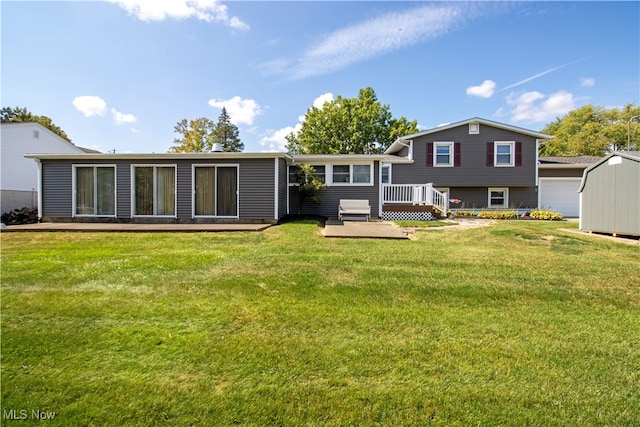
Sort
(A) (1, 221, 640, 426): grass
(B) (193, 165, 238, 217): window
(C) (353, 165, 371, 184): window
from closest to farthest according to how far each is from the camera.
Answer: (A) (1, 221, 640, 426): grass, (B) (193, 165, 238, 217): window, (C) (353, 165, 371, 184): window

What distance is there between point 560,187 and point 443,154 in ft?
23.9

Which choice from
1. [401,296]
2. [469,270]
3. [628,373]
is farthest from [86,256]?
[628,373]

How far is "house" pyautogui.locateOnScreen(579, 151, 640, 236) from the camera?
310 inches

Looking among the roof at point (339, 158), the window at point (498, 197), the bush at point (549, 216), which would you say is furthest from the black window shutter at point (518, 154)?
the roof at point (339, 158)

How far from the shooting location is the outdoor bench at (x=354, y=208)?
12027mm

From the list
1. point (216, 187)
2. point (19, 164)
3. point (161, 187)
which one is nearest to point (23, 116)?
point (19, 164)

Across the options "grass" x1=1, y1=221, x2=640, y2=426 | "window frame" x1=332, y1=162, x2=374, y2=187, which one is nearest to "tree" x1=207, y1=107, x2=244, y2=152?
"window frame" x1=332, y1=162, x2=374, y2=187

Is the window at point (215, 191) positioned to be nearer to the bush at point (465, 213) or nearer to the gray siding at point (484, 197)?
the bush at point (465, 213)

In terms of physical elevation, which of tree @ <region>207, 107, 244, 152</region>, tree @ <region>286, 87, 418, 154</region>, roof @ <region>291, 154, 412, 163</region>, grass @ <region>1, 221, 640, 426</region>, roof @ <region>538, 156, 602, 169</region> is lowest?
grass @ <region>1, 221, 640, 426</region>

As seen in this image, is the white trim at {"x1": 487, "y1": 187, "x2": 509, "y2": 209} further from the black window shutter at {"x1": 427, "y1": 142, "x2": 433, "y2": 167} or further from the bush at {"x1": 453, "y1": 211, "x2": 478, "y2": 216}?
the black window shutter at {"x1": 427, "y1": 142, "x2": 433, "y2": 167}

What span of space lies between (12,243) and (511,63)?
21612 millimetres

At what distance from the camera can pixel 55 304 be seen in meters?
3.52

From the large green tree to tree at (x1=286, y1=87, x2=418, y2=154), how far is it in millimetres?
17283

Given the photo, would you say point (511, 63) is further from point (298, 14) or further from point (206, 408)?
point (206, 408)
